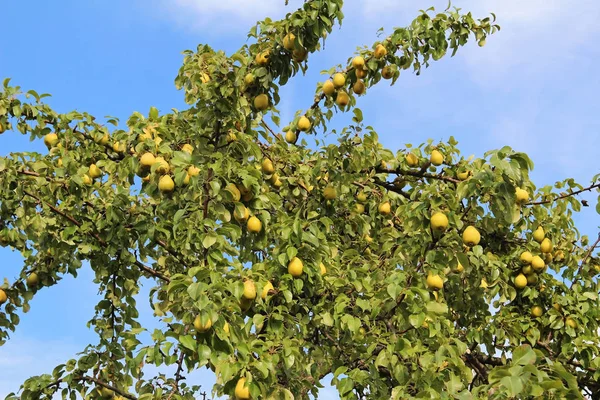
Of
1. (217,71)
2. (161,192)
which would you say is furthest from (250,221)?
(217,71)

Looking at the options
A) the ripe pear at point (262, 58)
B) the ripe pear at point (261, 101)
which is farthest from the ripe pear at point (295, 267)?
the ripe pear at point (262, 58)

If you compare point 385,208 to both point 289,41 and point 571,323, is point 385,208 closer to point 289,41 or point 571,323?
point 289,41

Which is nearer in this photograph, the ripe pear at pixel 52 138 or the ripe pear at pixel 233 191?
the ripe pear at pixel 233 191

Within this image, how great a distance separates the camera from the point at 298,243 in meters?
4.73

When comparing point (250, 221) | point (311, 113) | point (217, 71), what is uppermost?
point (311, 113)

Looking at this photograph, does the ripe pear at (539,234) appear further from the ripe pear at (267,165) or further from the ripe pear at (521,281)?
the ripe pear at (267,165)

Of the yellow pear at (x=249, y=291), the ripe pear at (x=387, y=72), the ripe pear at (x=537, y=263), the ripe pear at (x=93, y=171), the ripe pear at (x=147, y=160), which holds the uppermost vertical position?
the ripe pear at (x=387, y=72)

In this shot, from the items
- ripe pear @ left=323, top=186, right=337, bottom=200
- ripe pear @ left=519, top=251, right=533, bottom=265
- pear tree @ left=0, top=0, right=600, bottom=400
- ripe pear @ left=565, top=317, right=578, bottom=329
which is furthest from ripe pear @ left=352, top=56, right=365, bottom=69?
ripe pear @ left=565, top=317, right=578, bottom=329

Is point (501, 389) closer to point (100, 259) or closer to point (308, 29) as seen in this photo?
point (308, 29)

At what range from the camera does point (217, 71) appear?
202 inches

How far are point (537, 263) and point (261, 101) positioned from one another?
3.38m

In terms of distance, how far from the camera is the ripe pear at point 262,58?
5.39m

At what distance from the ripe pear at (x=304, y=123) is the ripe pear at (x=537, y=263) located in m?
2.78

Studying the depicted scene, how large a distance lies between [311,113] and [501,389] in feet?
14.5
